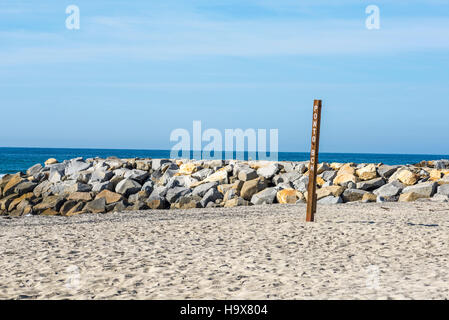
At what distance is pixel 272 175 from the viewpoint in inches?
794

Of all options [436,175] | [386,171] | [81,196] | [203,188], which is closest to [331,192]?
[386,171]

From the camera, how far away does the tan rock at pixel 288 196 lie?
55.0 feet

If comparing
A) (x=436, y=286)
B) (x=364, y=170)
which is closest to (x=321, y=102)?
(x=436, y=286)

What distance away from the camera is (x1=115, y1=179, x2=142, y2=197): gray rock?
20.5 metres

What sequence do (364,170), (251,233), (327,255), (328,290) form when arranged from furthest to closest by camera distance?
(364,170), (251,233), (327,255), (328,290)

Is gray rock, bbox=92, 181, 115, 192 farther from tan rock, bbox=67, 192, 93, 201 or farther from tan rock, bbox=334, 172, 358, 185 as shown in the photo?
tan rock, bbox=334, 172, 358, 185

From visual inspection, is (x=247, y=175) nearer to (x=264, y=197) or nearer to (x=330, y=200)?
(x=264, y=197)

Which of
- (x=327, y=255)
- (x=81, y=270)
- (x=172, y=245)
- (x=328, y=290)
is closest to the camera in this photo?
(x=328, y=290)

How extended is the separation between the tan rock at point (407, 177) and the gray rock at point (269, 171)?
4117 millimetres

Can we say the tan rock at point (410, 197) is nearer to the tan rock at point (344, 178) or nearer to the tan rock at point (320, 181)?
the tan rock at point (344, 178)

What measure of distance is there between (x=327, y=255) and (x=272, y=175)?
38.1 feet

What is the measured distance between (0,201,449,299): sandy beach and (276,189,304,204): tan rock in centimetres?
369

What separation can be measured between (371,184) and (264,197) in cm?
354
